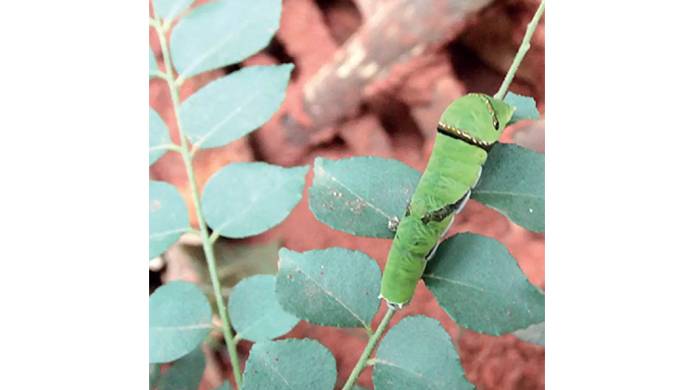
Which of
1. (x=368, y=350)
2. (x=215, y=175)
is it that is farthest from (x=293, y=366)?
(x=215, y=175)

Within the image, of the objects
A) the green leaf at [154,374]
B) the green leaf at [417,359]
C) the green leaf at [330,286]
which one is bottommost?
the green leaf at [154,374]

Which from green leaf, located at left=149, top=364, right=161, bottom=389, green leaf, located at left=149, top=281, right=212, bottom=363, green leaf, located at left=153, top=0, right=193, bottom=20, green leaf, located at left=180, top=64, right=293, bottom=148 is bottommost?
green leaf, located at left=149, top=364, right=161, bottom=389

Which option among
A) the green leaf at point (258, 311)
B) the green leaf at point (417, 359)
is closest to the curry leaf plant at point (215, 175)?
the green leaf at point (258, 311)

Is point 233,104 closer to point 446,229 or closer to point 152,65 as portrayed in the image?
point 152,65

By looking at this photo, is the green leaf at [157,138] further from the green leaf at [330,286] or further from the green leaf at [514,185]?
the green leaf at [514,185]

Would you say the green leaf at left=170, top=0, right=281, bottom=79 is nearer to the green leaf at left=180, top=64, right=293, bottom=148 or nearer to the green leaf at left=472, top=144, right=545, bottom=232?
the green leaf at left=180, top=64, right=293, bottom=148

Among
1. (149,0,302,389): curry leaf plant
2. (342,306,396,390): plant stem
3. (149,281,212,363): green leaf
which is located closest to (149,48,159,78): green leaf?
(149,0,302,389): curry leaf plant
